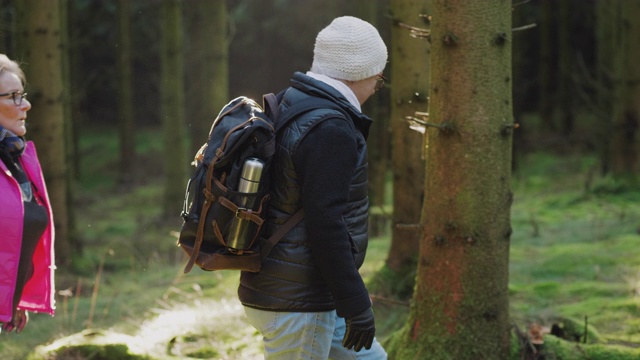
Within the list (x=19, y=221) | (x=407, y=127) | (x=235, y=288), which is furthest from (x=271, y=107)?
(x=235, y=288)

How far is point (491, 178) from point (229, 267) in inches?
63.9

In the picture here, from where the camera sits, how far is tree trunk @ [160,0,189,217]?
44.2ft

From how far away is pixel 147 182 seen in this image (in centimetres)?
2305

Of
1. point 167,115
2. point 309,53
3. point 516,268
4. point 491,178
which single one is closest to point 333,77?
point 491,178

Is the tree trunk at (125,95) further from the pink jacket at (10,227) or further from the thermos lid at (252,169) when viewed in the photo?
the thermos lid at (252,169)

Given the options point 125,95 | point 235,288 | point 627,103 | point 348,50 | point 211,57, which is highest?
point 348,50

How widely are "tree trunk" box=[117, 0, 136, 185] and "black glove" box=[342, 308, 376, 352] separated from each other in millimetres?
16702

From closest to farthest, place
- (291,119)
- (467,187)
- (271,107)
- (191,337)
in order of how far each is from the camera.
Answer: (291,119) < (271,107) < (467,187) < (191,337)

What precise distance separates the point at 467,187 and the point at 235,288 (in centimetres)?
397

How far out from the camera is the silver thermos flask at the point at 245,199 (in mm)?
3006

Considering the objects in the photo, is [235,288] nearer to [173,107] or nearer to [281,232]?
[281,232]

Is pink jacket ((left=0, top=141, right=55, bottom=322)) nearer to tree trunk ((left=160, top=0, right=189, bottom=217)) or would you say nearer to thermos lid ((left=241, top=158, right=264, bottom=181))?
thermos lid ((left=241, top=158, right=264, bottom=181))

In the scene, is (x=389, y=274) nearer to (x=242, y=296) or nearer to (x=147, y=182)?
(x=242, y=296)

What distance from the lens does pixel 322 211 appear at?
9.70 ft
